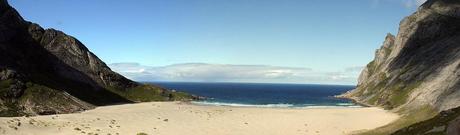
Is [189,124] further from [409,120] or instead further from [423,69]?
[423,69]

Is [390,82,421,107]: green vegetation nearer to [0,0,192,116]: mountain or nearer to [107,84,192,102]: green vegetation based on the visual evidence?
[0,0,192,116]: mountain

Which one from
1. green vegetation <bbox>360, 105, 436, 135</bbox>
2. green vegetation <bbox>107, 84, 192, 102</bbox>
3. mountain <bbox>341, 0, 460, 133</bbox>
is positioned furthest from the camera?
green vegetation <bbox>107, 84, 192, 102</bbox>

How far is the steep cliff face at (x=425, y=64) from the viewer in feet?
262

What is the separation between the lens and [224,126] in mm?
67062

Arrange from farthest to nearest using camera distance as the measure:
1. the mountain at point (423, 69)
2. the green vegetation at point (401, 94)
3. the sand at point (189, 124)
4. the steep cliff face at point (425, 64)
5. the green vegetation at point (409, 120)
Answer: the green vegetation at point (401, 94), the steep cliff face at point (425, 64), the mountain at point (423, 69), the green vegetation at point (409, 120), the sand at point (189, 124)

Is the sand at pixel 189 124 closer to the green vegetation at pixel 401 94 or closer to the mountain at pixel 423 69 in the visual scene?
the mountain at pixel 423 69

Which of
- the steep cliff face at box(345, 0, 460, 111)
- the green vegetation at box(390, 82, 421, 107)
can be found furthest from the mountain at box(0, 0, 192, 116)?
the green vegetation at box(390, 82, 421, 107)

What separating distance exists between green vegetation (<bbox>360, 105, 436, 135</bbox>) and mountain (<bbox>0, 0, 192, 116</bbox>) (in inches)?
2062

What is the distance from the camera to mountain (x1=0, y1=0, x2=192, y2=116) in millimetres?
84312

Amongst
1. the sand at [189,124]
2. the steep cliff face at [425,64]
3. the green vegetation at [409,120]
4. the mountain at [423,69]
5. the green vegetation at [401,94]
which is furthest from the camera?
the green vegetation at [401,94]

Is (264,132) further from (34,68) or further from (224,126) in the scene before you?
(34,68)

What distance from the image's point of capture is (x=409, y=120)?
68.9 metres

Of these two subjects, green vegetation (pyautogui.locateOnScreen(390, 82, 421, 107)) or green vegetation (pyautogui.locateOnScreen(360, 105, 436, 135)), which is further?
green vegetation (pyautogui.locateOnScreen(390, 82, 421, 107))

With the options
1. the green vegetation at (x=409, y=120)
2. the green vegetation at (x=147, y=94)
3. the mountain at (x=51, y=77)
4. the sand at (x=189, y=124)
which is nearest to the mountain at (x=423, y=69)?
the green vegetation at (x=409, y=120)
